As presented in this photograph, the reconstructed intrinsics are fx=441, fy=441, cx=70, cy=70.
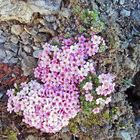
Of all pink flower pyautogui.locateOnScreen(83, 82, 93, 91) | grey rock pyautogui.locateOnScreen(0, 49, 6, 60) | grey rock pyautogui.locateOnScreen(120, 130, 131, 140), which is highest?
pink flower pyautogui.locateOnScreen(83, 82, 93, 91)

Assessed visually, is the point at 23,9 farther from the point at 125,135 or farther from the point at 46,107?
the point at 125,135

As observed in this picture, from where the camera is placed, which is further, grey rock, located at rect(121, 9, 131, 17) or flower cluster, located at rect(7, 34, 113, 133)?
grey rock, located at rect(121, 9, 131, 17)

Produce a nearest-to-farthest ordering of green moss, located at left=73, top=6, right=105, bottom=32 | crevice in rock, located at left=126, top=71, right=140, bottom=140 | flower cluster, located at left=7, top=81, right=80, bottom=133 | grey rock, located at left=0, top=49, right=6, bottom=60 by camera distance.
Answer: flower cluster, located at left=7, top=81, right=80, bottom=133 → green moss, located at left=73, top=6, right=105, bottom=32 → grey rock, located at left=0, top=49, right=6, bottom=60 → crevice in rock, located at left=126, top=71, right=140, bottom=140

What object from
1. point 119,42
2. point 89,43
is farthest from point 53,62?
point 119,42

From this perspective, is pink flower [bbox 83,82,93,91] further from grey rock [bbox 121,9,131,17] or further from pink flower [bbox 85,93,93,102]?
grey rock [bbox 121,9,131,17]

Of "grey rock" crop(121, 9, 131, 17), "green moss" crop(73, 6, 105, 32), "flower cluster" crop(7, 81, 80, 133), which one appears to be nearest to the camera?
"flower cluster" crop(7, 81, 80, 133)

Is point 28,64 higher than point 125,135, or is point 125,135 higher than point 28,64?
point 28,64

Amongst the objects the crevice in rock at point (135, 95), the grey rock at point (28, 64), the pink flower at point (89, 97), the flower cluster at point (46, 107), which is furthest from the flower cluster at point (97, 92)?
the crevice in rock at point (135, 95)

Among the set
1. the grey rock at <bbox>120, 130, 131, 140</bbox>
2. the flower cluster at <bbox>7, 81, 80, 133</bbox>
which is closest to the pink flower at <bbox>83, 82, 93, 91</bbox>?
the flower cluster at <bbox>7, 81, 80, 133</bbox>

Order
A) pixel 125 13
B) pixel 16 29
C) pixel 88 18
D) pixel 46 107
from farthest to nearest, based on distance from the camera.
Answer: pixel 125 13 → pixel 16 29 → pixel 88 18 → pixel 46 107

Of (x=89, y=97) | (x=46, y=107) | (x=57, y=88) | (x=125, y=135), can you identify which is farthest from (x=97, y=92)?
(x=125, y=135)

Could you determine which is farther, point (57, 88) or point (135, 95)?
point (135, 95)
